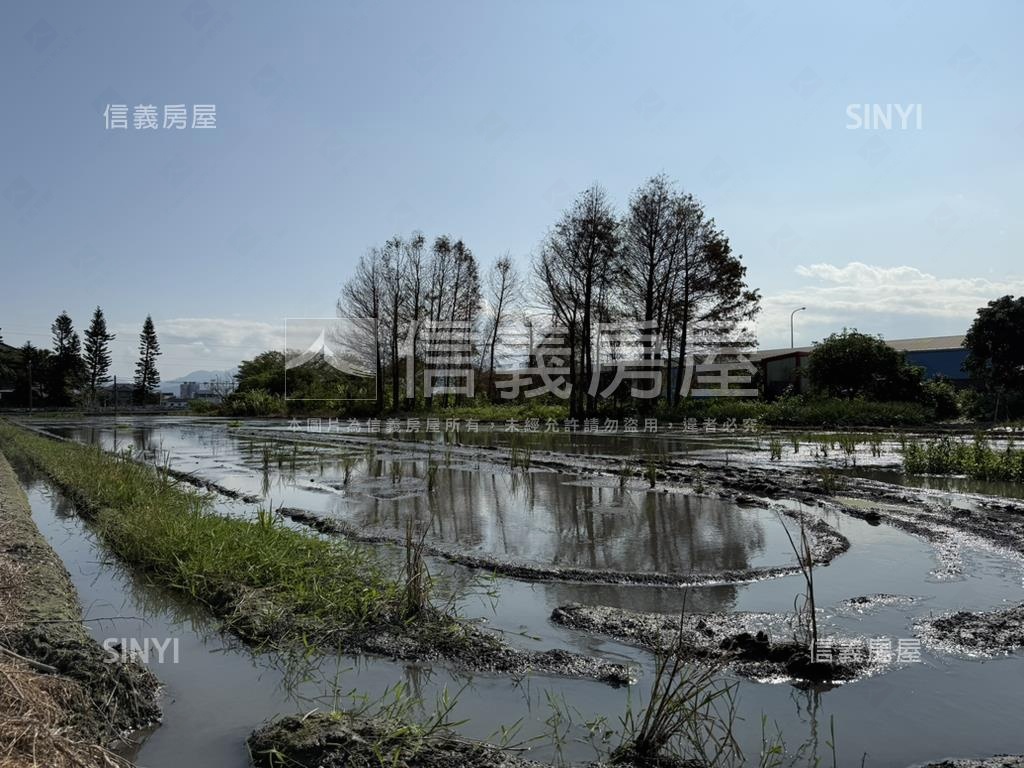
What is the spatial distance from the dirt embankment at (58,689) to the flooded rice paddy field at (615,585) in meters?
0.20

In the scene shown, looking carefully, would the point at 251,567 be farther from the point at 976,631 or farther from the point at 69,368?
the point at 69,368

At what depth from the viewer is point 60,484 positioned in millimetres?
10797

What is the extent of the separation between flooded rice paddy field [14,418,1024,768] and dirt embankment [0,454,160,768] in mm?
199

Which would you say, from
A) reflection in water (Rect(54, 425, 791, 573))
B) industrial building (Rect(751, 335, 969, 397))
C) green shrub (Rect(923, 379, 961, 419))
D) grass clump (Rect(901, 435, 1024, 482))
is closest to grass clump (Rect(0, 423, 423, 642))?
reflection in water (Rect(54, 425, 791, 573))

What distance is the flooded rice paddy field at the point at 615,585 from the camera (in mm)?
3266

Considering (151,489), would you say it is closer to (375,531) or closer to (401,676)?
(375,531)

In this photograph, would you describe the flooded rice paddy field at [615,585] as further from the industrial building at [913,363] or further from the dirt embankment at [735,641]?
the industrial building at [913,363]

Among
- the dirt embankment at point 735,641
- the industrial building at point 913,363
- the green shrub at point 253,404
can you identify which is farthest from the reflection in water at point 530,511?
the green shrub at point 253,404

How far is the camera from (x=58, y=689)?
317 cm

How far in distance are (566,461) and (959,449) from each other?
6.61 metres

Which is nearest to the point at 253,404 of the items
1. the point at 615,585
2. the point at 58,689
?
the point at 615,585

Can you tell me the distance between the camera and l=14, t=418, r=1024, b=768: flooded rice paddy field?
129 inches

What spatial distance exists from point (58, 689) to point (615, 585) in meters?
3.53

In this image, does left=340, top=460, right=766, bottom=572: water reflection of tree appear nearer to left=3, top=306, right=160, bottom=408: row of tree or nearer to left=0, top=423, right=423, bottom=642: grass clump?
left=0, top=423, right=423, bottom=642: grass clump
